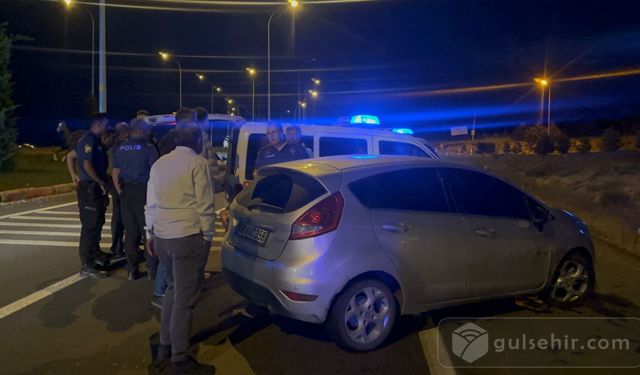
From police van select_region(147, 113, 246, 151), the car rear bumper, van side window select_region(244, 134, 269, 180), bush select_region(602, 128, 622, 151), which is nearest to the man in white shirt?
the car rear bumper

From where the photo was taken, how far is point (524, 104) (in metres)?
84.0

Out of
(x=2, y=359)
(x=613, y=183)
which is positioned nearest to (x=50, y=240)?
(x=2, y=359)

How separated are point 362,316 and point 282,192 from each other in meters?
1.24

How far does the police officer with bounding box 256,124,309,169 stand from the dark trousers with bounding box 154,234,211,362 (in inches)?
127

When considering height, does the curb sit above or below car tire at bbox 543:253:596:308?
above

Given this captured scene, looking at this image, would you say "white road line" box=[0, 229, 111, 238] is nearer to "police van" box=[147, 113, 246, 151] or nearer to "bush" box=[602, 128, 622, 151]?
"police van" box=[147, 113, 246, 151]

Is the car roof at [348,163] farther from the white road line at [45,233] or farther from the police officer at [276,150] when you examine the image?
the white road line at [45,233]

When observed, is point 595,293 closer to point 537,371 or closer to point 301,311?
point 537,371

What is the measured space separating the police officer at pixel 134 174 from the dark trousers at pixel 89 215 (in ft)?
1.59

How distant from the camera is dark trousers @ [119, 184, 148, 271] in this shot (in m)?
6.96

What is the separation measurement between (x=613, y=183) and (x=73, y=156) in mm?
16622

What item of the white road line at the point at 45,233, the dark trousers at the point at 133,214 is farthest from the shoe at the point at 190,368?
the white road line at the point at 45,233

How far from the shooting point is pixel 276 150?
7.76m

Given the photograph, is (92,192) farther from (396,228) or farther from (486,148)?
(486,148)
